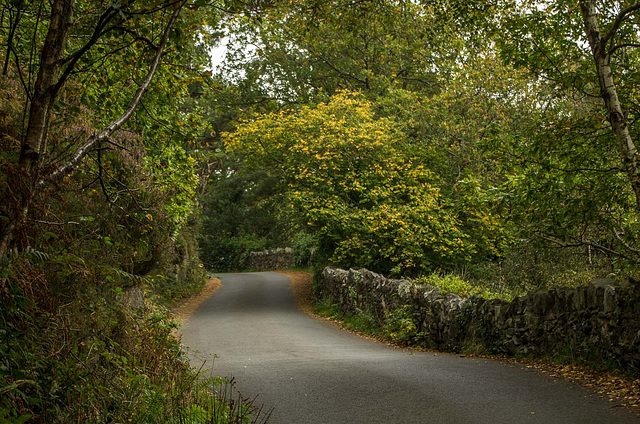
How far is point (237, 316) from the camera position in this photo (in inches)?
682

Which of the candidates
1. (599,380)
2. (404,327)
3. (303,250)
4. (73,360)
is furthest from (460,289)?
(303,250)

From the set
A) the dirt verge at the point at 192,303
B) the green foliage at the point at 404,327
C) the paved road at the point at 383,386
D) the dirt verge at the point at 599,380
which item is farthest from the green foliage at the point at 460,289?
the dirt verge at the point at 192,303

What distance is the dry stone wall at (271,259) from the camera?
4082cm

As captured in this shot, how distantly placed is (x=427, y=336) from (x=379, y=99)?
12650 millimetres

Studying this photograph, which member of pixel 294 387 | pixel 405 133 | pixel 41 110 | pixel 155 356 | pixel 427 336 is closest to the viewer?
pixel 41 110

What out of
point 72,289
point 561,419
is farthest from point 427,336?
point 72,289

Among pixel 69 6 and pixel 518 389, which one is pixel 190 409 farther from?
pixel 518 389

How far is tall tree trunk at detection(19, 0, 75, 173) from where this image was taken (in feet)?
12.9

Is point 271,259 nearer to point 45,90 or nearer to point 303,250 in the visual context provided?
point 303,250

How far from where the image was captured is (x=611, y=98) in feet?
23.1

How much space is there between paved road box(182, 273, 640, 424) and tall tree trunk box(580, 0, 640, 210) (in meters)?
3.05

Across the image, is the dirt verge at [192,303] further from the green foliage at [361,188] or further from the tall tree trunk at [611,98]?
the tall tree trunk at [611,98]

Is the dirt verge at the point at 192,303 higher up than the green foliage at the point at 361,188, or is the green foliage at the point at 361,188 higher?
the green foliage at the point at 361,188

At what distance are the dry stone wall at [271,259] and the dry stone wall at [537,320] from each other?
2707 cm
